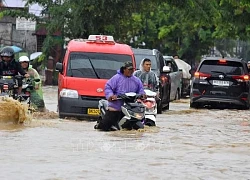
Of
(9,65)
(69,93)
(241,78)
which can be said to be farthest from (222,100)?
(9,65)

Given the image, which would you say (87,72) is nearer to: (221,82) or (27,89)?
(27,89)

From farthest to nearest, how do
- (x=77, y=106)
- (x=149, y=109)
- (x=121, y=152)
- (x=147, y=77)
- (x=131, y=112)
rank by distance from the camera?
(x=77, y=106) < (x=147, y=77) < (x=149, y=109) < (x=131, y=112) < (x=121, y=152)

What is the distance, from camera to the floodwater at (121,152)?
33.2ft

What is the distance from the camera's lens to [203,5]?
37.4 metres

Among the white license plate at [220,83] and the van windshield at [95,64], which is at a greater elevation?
the van windshield at [95,64]

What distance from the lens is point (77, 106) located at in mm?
18797

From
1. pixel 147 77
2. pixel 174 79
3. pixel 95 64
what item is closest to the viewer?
pixel 147 77

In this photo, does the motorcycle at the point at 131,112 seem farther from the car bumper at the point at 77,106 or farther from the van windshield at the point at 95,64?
the van windshield at the point at 95,64

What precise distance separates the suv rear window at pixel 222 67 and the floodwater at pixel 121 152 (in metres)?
6.64

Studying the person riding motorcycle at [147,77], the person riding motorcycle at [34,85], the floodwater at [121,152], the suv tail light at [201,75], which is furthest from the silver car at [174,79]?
the person riding motorcycle at [147,77]

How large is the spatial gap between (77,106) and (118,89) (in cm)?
344

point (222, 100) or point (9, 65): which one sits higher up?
point (9, 65)

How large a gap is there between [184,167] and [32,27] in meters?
35.0

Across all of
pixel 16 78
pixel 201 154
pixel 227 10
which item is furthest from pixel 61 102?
pixel 227 10
